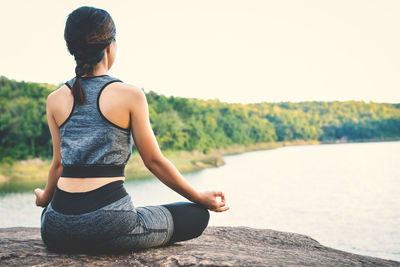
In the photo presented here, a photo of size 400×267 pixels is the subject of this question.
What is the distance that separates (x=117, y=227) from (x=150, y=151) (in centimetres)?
40

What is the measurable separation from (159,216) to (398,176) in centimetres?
3149


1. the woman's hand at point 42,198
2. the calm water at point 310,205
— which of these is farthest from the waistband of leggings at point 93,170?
the calm water at point 310,205

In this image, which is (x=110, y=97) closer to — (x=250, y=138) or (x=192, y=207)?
(x=192, y=207)

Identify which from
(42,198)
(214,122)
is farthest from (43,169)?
(214,122)

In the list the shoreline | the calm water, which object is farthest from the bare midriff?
the shoreline

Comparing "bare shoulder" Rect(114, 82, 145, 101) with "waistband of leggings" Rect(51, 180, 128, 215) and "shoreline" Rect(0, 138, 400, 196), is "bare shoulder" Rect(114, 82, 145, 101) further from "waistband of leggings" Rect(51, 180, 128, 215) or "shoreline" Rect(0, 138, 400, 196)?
"shoreline" Rect(0, 138, 400, 196)

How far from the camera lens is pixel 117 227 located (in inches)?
74.9

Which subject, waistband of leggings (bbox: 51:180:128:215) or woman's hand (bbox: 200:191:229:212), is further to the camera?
woman's hand (bbox: 200:191:229:212)

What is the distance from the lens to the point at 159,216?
2.09 m

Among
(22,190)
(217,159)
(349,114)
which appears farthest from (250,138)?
(22,190)

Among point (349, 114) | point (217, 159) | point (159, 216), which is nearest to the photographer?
point (159, 216)

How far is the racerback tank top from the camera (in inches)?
73.4

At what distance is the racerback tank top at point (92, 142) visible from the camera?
1.87m

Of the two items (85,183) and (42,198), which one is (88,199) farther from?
(42,198)
